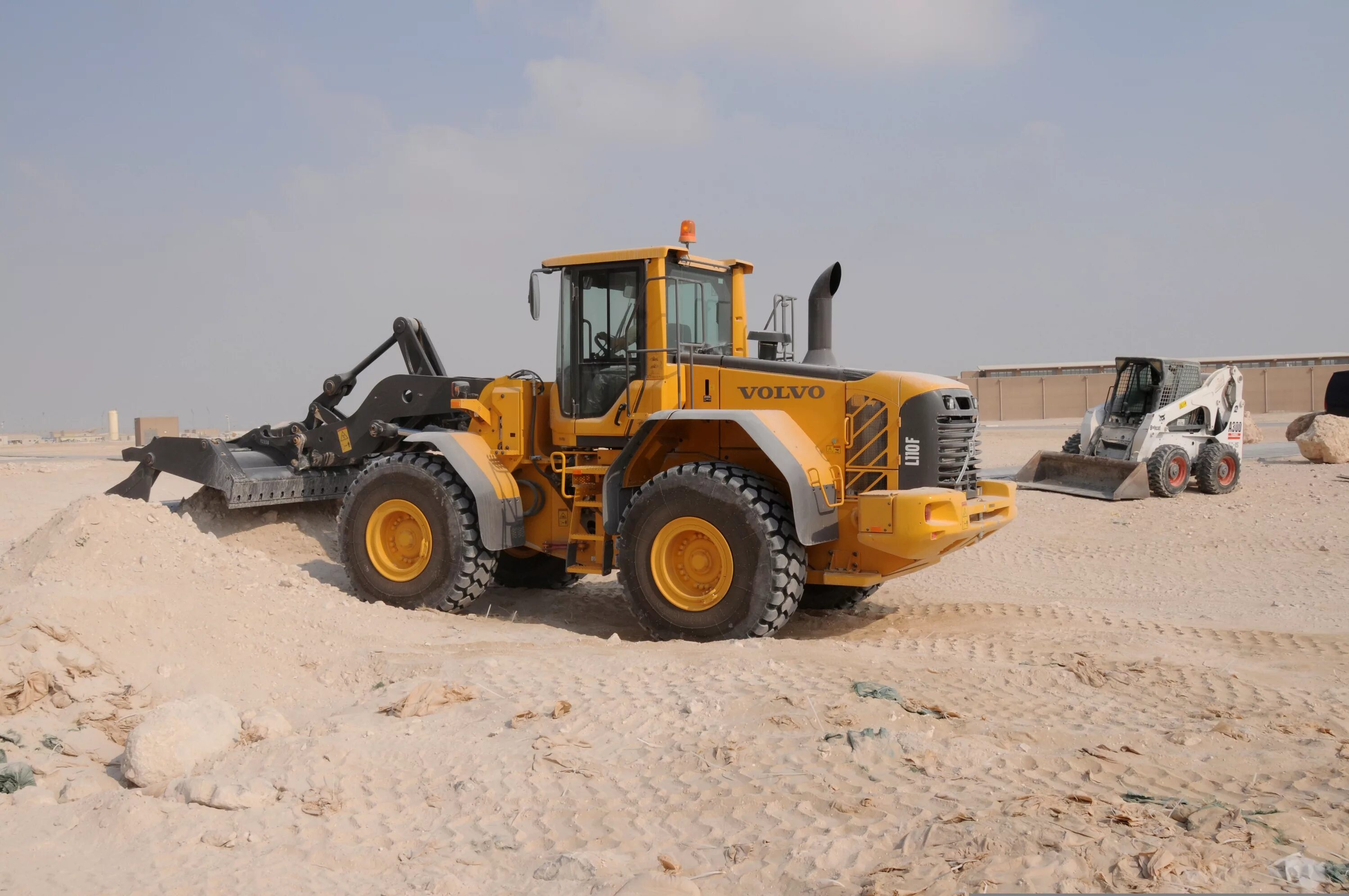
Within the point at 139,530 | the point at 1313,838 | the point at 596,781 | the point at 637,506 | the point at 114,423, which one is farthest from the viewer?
the point at 114,423

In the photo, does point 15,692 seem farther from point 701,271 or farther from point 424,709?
point 701,271

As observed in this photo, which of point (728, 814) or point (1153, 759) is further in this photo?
point (1153, 759)

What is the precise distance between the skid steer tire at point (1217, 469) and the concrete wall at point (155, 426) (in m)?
28.6

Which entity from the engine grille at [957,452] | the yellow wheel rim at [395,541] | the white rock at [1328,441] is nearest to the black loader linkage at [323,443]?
the yellow wheel rim at [395,541]

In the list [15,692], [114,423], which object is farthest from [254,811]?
[114,423]

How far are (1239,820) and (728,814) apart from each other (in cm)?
195

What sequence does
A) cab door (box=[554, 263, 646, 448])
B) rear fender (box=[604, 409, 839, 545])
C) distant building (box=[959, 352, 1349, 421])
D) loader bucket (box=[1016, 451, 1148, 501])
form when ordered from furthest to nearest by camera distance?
1. distant building (box=[959, 352, 1349, 421])
2. loader bucket (box=[1016, 451, 1148, 501])
3. cab door (box=[554, 263, 646, 448])
4. rear fender (box=[604, 409, 839, 545])

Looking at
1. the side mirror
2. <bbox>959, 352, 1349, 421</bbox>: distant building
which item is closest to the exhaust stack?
the side mirror

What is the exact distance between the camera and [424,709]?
557 cm

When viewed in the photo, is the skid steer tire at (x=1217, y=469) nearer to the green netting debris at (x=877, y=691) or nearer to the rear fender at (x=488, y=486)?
the rear fender at (x=488, y=486)

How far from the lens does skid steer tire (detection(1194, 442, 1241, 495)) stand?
1664 cm

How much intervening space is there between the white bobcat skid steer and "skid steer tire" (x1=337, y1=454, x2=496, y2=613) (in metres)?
10.8

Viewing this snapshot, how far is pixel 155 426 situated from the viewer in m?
34.0

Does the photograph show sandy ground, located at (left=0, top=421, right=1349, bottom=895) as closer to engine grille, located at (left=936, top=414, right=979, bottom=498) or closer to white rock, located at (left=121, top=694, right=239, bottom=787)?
white rock, located at (left=121, top=694, right=239, bottom=787)
